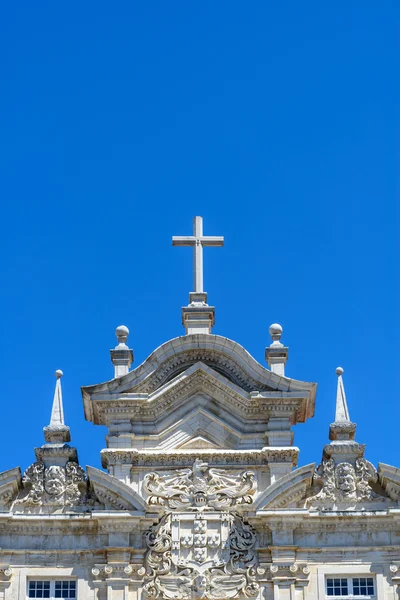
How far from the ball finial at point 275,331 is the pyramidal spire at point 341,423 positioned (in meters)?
1.78

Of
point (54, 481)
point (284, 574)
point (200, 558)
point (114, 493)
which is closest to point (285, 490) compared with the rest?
point (284, 574)

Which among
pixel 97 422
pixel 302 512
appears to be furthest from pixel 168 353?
pixel 302 512

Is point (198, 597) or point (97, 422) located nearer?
point (198, 597)

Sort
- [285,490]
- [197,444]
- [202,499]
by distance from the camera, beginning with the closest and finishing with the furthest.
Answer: [285,490] < [202,499] < [197,444]

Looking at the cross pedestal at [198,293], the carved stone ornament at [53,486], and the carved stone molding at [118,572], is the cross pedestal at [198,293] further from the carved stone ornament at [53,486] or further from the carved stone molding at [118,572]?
the carved stone molding at [118,572]

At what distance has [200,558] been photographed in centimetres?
3606

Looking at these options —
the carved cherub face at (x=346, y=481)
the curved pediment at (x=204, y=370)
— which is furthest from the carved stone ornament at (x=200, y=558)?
the curved pediment at (x=204, y=370)

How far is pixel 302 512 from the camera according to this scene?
3616cm

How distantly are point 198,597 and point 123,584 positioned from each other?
4.93ft

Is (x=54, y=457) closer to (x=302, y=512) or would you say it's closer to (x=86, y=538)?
(x=86, y=538)

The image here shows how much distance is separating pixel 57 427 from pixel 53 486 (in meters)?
1.32

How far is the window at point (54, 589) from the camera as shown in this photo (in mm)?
35938

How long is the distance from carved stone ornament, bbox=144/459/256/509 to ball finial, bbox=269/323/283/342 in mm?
3228

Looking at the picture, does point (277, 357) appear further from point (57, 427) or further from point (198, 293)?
→ point (57, 427)
